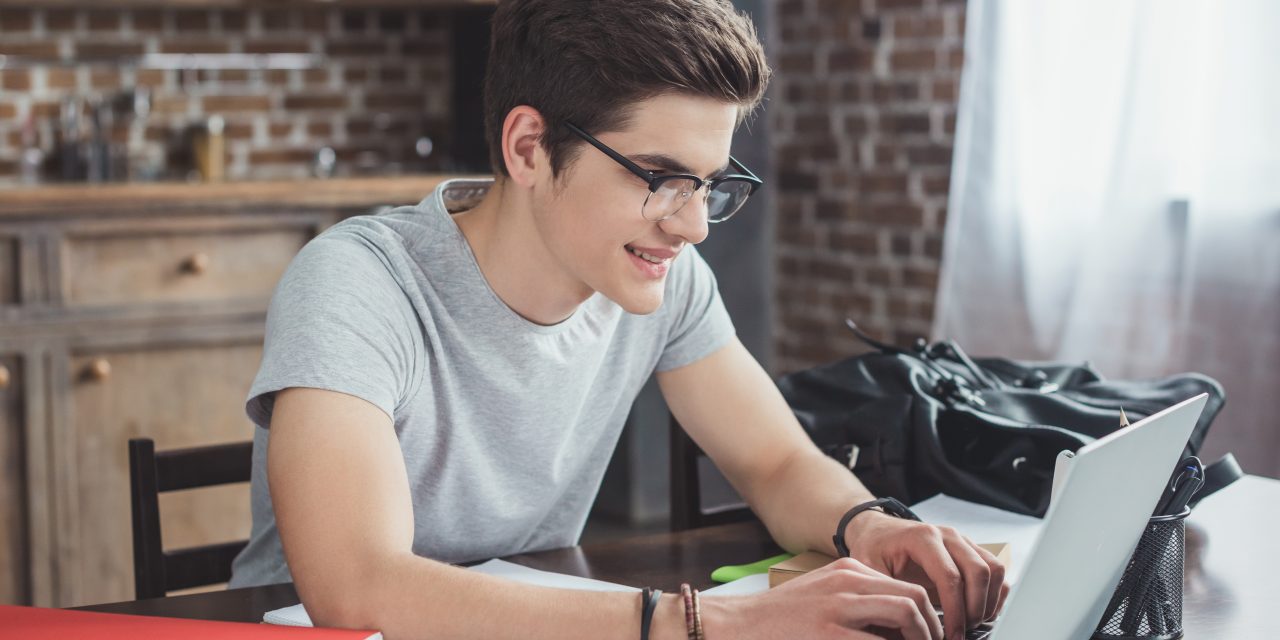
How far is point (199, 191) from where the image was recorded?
2.83 meters

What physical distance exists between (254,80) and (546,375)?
7.66ft

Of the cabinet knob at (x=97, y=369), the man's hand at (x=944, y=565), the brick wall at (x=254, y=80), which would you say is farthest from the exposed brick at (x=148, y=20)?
the man's hand at (x=944, y=565)

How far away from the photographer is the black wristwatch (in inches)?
48.4

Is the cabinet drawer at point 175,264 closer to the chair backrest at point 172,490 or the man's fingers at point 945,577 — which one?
the chair backrest at point 172,490

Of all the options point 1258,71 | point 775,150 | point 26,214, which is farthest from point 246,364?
point 1258,71

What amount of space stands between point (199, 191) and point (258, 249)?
0.61 feet

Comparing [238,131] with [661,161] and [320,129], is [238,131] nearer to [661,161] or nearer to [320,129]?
[320,129]

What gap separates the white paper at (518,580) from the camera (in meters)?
1.08

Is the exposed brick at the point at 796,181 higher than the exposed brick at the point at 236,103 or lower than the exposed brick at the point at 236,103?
lower

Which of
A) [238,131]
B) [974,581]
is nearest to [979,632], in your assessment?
[974,581]

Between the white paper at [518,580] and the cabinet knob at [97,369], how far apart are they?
5.87ft

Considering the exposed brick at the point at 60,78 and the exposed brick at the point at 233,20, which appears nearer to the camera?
the exposed brick at the point at 60,78

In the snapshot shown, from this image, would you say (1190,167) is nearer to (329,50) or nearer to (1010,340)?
(1010,340)

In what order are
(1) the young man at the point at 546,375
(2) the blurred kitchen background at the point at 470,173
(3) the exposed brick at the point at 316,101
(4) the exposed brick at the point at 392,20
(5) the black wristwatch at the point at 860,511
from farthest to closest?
(4) the exposed brick at the point at 392,20 < (3) the exposed brick at the point at 316,101 < (2) the blurred kitchen background at the point at 470,173 < (5) the black wristwatch at the point at 860,511 < (1) the young man at the point at 546,375
